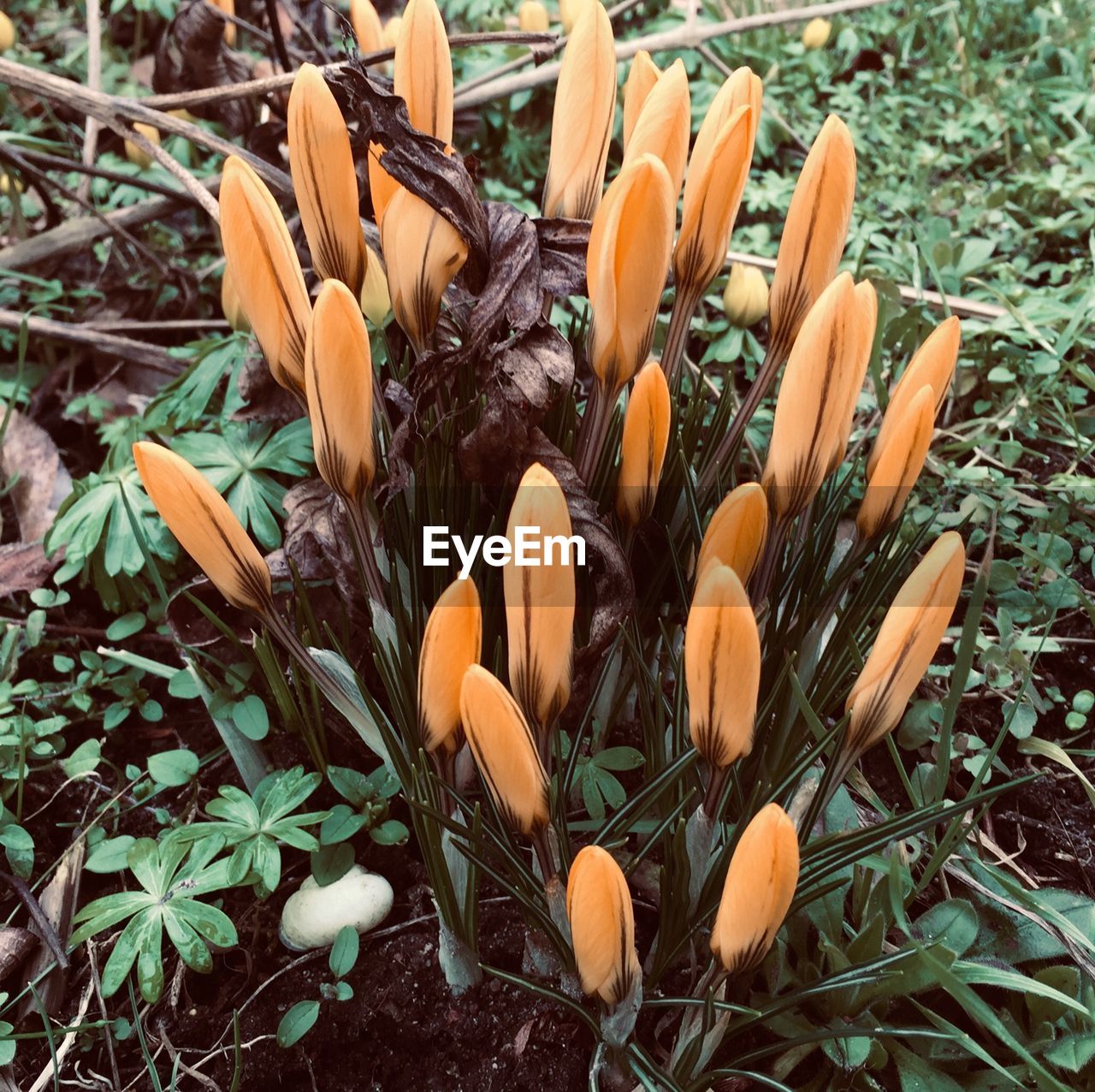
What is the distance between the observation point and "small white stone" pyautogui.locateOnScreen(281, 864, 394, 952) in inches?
39.6

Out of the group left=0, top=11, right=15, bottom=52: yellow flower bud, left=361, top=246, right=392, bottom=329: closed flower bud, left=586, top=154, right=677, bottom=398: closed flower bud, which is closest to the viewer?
left=586, top=154, right=677, bottom=398: closed flower bud

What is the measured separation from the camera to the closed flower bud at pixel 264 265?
800 millimetres

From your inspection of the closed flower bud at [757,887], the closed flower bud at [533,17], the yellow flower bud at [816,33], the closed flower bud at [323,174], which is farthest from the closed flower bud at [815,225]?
the yellow flower bud at [816,33]

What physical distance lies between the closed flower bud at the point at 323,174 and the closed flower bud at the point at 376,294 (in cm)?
23

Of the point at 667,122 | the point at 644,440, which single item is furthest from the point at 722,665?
the point at 667,122

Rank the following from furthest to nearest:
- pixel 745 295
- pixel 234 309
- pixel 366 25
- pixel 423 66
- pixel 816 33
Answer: pixel 816 33
pixel 745 295
pixel 234 309
pixel 366 25
pixel 423 66

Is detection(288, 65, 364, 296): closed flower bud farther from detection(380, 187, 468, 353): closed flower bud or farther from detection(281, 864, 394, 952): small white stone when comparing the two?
detection(281, 864, 394, 952): small white stone

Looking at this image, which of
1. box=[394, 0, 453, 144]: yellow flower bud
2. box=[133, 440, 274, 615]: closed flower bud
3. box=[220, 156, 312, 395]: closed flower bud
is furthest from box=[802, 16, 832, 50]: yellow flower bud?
box=[133, 440, 274, 615]: closed flower bud

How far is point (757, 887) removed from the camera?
2.12 ft

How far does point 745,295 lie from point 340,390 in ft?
3.36

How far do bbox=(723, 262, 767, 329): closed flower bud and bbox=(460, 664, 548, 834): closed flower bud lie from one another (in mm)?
1120

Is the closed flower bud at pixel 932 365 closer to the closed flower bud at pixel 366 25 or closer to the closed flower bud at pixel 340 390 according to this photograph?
the closed flower bud at pixel 340 390

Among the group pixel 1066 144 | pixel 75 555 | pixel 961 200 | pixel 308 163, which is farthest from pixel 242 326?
pixel 1066 144

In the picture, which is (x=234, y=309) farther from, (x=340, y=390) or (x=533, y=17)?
(x=533, y=17)
